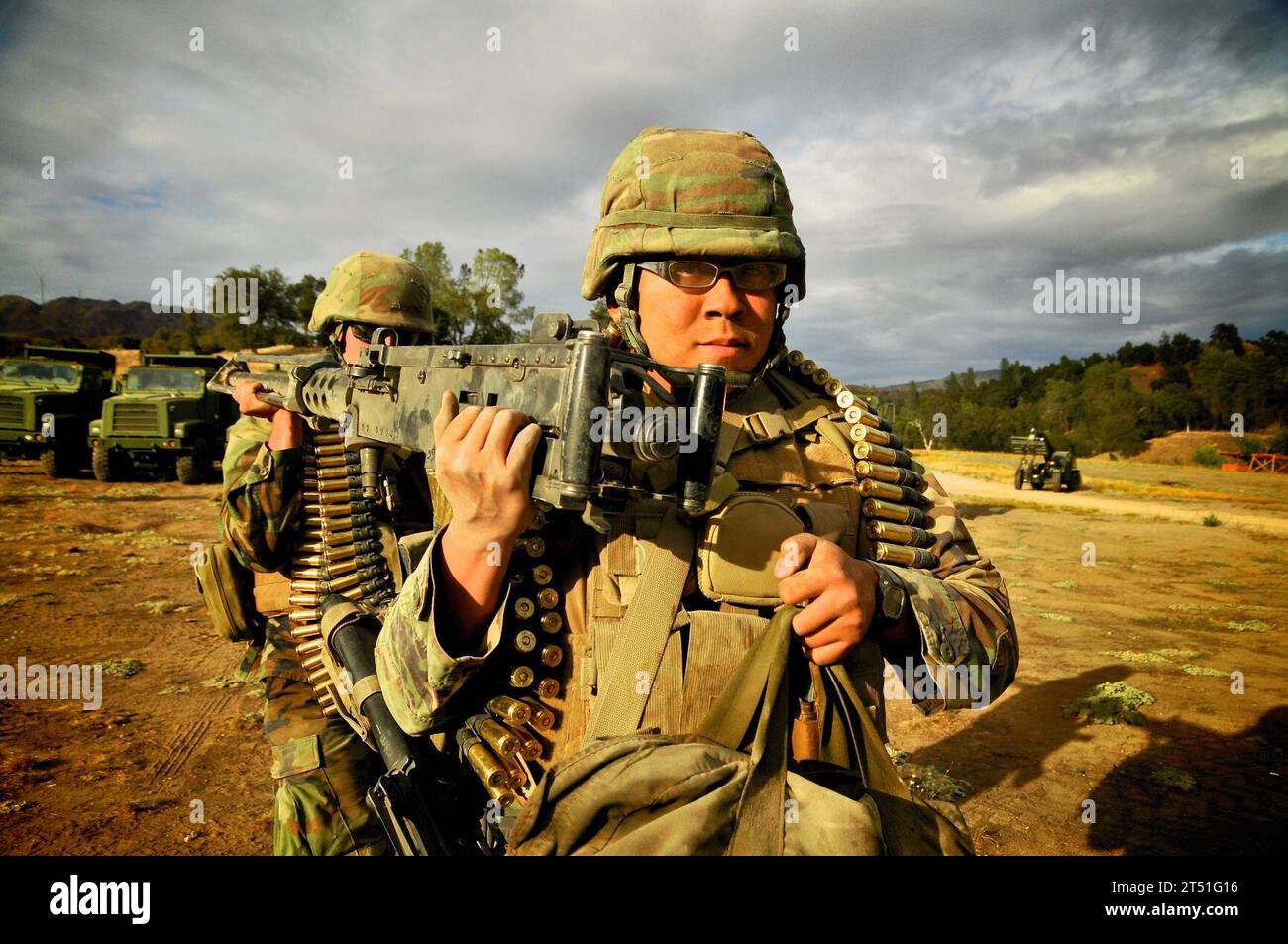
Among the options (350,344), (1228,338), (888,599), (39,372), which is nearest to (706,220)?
(888,599)

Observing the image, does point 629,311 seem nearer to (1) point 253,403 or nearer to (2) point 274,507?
(2) point 274,507

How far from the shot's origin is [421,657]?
5.45 ft

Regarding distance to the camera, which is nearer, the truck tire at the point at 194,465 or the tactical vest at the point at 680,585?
the tactical vest at the point at 680,585

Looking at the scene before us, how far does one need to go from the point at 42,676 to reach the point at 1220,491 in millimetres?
33806

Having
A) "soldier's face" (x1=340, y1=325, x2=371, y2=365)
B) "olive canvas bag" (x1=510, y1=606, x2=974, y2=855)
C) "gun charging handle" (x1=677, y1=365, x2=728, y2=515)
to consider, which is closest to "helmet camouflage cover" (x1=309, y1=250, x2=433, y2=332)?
"soldier's face" (x1=340, y1=325, x2=371, y2=365)

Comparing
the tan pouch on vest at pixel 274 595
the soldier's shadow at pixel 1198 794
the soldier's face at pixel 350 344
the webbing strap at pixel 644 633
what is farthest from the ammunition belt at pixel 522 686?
the soldier's shadow at pixel 1198 794

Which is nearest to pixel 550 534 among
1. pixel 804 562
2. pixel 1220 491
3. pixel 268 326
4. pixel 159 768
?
pixel 804 562

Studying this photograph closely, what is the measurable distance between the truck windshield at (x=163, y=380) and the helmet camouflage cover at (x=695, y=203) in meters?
18.6

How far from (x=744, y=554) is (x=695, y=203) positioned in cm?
113

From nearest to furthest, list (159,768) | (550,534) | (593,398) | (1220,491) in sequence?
(593,398) → (550,534) → (159,768) → (1220,491)

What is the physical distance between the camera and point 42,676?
19.2 ft

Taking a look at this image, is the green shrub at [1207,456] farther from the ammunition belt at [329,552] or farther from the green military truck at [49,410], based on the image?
the green military truck at [49,410]

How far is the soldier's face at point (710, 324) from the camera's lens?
2.01m
